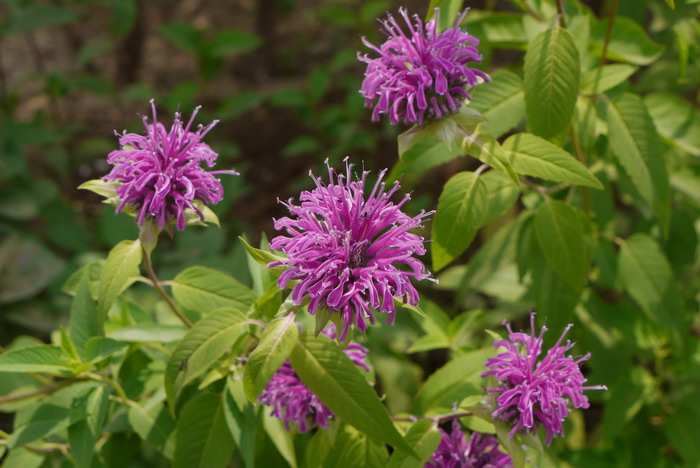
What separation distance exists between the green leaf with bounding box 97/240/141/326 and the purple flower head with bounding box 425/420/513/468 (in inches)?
23.8

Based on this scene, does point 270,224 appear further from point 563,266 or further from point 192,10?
point 563,266

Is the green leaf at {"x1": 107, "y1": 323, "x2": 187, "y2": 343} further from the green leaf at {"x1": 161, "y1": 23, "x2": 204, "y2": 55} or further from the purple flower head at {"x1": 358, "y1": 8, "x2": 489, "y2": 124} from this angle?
the green leaf at {"x1": 161, "y1": 23, "x2": 204, "y2": 55}

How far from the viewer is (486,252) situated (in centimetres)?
199

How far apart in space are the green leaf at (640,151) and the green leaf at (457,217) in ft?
1.08

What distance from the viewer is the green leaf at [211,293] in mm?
1369

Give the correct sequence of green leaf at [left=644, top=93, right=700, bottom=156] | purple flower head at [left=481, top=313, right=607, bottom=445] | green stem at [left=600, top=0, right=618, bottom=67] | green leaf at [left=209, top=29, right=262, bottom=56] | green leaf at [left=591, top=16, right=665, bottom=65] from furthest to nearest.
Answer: green leaf at [left=209, top=29, right=262, bottom=56] → green leaf at [left=644, top=93, right=700, bottom=156] → green leaf at [left=591, top=16, right=665, bottom=65] → green stem at [left=600, top=0, right=618, bottom=67] → purple flower head at [left=481, top=313, right=607, bottom=445]

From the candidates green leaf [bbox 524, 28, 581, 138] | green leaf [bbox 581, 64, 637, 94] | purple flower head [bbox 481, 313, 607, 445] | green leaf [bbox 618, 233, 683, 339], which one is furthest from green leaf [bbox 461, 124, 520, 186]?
green leaf [bbox 618, 233, 683, 339]

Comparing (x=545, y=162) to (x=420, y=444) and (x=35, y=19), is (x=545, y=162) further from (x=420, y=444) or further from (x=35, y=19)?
(x=35, y=19)

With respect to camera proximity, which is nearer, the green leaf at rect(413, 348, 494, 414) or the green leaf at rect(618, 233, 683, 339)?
the green leaf at rect(413, 348, 494, 414)

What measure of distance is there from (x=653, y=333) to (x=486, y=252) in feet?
1.60

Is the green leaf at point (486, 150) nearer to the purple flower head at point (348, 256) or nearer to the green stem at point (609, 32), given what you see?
the purple flower head at point (348, 256)

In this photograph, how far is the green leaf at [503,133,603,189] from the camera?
3.97 feet

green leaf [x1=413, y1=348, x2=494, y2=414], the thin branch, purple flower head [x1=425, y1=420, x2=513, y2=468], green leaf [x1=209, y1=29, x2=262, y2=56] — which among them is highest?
green leaf [x1=209, y1=29, x2=262, y2=56]

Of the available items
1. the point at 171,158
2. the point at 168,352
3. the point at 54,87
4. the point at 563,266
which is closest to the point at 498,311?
the point at 563,266
